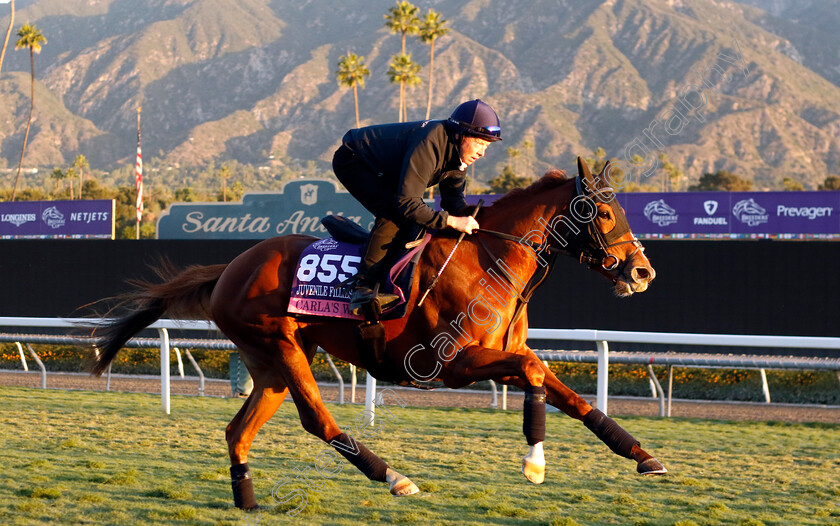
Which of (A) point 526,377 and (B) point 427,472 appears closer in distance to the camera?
(A) point 526,377

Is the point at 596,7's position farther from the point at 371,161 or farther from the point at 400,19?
the point at 371,161

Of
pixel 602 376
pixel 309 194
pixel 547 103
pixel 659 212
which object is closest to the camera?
pixel 602 376

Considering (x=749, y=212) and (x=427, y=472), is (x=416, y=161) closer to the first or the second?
(x=427, y=472)

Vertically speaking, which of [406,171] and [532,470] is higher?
[406,171]

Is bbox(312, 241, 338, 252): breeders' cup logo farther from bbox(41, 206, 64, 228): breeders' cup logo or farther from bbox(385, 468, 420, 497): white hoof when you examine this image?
bbox(41, 206, 64, 228): breeders' cup logo

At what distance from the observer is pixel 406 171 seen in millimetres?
4152

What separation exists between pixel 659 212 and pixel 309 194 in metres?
8.59

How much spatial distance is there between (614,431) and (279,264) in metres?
1.90

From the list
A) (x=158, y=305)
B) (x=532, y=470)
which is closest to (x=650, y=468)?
(x=532, y=470)

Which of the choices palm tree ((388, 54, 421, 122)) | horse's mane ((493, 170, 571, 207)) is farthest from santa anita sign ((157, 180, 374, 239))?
palm tree ((388, 54, 421, 122))

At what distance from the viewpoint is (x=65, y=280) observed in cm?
1316

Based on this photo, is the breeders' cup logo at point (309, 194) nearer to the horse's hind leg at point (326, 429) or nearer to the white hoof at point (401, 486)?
the horse's hind leg at point (326, 429)

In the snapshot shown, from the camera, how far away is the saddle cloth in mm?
4430

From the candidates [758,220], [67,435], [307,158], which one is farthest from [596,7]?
[67,435]
